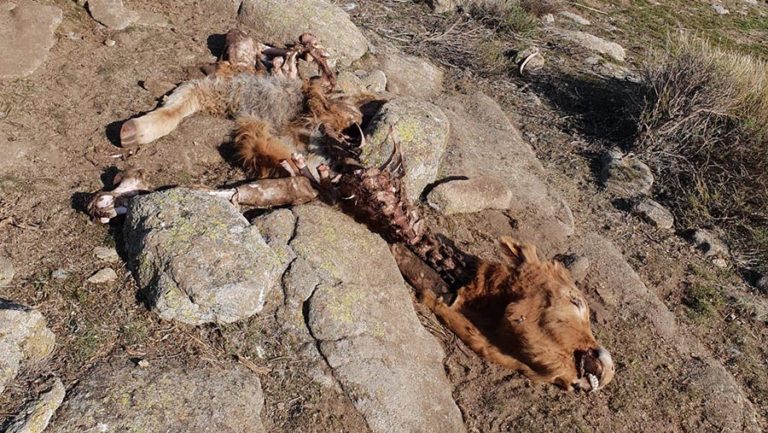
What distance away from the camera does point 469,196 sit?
15.5ft

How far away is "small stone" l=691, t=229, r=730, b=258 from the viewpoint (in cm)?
523

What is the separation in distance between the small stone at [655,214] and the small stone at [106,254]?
4.07m

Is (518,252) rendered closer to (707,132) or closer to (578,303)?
(578,303)

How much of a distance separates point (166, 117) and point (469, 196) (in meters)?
2.14

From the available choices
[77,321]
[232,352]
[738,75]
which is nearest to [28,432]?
[77,321]

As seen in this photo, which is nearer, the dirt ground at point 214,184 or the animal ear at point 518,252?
the dirt ground at point 214,184

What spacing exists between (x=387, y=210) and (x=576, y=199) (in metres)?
2.21

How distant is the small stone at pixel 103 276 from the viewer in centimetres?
327

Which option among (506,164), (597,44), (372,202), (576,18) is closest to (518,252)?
(372,202)

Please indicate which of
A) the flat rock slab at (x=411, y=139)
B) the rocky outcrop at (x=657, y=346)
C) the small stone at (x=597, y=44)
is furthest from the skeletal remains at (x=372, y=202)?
the small stone at (x=597, y=44)

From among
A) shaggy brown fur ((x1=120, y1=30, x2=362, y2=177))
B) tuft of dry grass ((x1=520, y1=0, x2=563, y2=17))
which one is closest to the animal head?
shaggy brown fur ((x1=120, y1=30, x2=362, y2=177))

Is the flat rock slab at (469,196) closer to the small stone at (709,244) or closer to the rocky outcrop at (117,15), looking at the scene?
the small stone at (709,244)

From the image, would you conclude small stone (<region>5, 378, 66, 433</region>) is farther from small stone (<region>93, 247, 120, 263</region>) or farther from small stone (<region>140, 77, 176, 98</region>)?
small stone (<region>140, 77, 176, 98</region>)

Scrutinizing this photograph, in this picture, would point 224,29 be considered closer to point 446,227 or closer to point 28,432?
point 446,227
